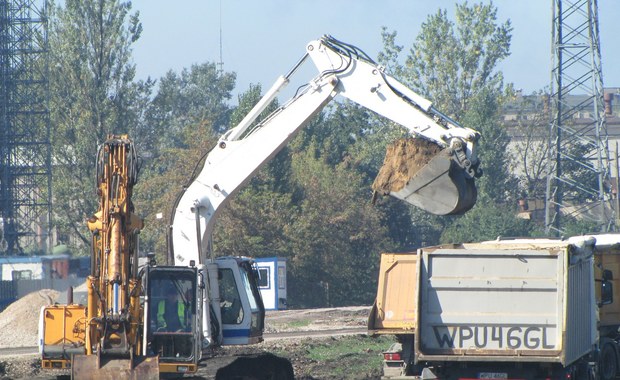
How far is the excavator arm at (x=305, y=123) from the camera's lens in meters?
16.9

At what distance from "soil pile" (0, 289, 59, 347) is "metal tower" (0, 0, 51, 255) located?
1004 inches

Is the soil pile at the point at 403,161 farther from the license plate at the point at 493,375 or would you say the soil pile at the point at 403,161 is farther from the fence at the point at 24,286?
the fence at the point at 24,286

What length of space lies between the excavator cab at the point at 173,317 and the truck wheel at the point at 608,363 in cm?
904

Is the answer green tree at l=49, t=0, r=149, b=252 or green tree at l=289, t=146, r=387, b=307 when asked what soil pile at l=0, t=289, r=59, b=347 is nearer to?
green tree at l=289, t=146, r=387, b=307

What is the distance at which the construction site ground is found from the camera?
A: 22.5m

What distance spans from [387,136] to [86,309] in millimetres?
76776

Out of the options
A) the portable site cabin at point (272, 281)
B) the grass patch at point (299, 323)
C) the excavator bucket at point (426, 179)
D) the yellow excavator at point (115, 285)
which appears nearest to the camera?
the yellow excavator at point (115, 285)

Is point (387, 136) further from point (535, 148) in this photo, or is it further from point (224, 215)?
point (224, 215)

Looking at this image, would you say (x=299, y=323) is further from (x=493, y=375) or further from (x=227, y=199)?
(x=493, y=375)

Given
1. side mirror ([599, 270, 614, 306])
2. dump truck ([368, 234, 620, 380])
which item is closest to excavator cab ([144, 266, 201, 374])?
dump truck ([368, 234, 620, 380])

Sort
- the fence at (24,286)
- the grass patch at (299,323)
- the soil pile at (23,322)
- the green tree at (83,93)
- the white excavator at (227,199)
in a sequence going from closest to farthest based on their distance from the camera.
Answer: the white excavator at (227,199) < the soil pile at (23,322) < the grass patch at (299,323) < the fence at (24,286) < the green tree at (83,93)

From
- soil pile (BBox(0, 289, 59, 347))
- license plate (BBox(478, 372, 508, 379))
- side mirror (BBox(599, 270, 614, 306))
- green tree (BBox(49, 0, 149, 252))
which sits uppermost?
green tree (BBox(49, 0, 149, 252))

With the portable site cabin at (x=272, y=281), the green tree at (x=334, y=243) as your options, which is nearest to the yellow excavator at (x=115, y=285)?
the portable site cabin at (x=272, y=281)

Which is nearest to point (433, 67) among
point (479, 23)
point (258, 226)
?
point (479, 23)
